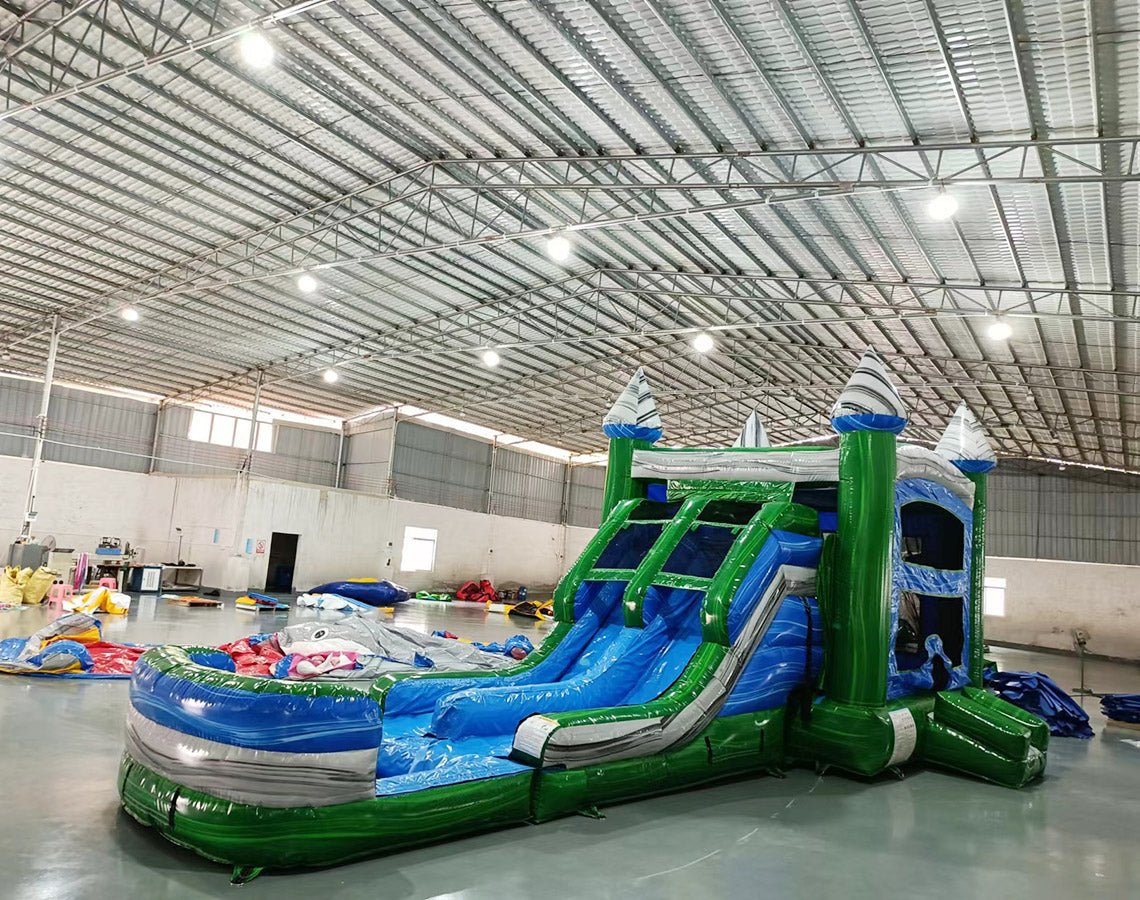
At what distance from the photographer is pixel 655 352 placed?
749 inches

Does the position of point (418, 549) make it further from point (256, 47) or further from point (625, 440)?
point (625, 440)

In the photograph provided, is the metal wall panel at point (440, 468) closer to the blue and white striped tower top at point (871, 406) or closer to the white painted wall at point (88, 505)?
the white painted wall at point (88, 505)

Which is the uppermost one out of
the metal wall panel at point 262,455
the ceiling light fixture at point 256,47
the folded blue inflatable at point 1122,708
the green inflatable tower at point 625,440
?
the ceiling light fixture at point 256,47

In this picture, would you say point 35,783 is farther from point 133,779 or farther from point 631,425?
point 631,425

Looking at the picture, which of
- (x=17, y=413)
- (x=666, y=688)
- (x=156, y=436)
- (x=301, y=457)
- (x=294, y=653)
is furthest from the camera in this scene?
(x=301, y=457)

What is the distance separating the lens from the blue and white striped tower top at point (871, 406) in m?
6.00

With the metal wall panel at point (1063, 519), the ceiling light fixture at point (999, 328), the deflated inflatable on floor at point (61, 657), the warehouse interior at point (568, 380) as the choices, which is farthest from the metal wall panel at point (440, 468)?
the ceiling light fixture at point (999, 328)

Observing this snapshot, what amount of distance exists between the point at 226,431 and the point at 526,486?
10.2 m

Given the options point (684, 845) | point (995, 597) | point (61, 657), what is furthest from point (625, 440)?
point (995, 597)

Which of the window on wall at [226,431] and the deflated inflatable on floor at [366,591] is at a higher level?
the window on wall at [226,431]

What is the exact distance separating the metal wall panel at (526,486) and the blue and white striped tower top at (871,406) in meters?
22.1

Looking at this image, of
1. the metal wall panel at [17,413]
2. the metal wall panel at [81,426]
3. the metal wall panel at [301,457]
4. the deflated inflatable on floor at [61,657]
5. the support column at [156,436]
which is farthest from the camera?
the metal wall panel at [301,457]

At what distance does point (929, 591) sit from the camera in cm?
666

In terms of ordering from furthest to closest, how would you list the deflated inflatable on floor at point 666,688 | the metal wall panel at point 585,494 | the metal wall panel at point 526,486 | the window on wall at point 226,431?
1. the metal wall panel at point 585,494
2. the metal wall panel at point 526,486
3. the window on wall at point 226,431
4. the deflated inflatable on floor at point 666,688
